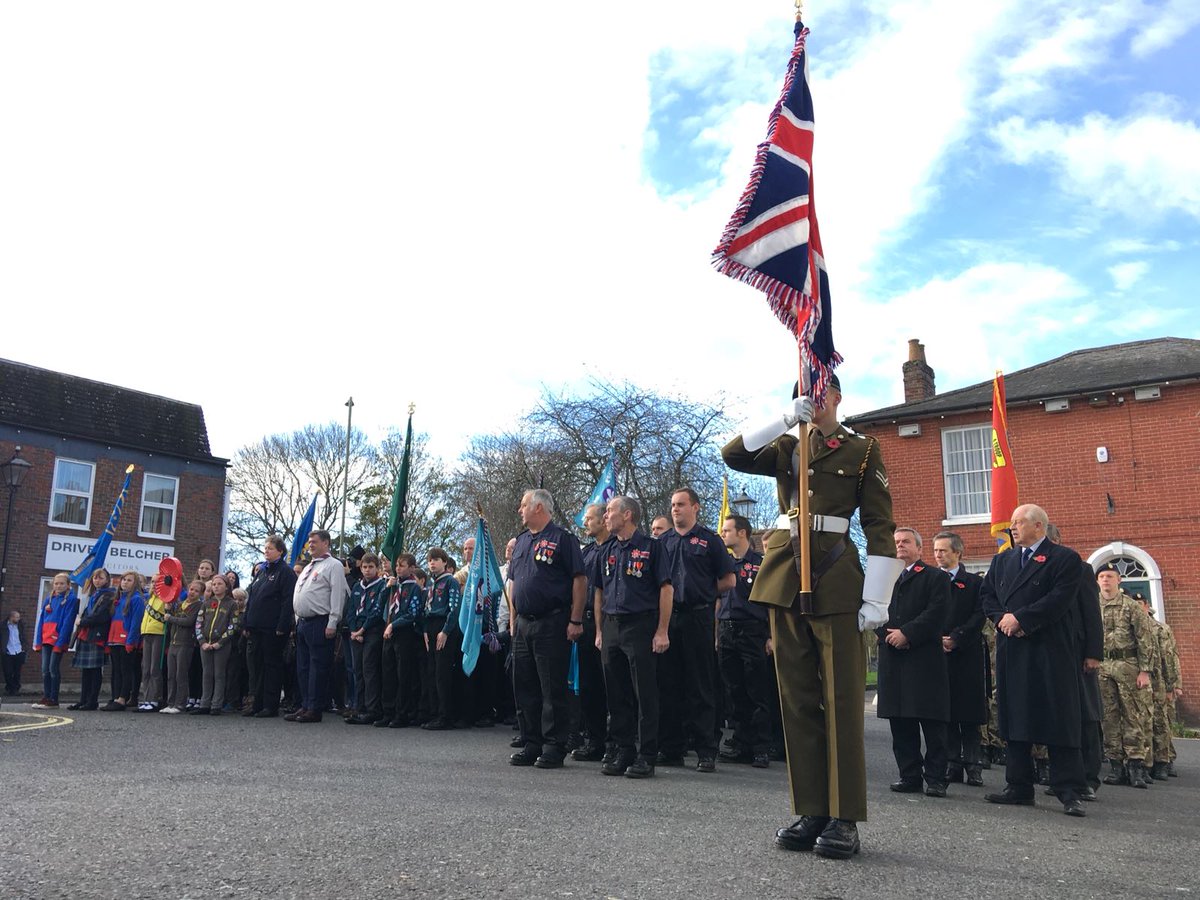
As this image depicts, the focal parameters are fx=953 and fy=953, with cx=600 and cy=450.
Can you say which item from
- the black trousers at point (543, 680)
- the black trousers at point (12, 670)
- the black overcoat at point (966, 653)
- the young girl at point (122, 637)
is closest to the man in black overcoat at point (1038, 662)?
the black overcoat at point (966, 653)

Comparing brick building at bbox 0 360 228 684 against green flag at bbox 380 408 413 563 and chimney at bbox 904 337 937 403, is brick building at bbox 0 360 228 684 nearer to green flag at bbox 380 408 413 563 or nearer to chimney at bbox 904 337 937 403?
green flag at bbox 380 408 413 563

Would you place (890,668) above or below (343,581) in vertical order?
below

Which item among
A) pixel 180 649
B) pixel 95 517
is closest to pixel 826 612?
pixel 180 649

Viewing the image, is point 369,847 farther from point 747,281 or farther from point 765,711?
point 765,711

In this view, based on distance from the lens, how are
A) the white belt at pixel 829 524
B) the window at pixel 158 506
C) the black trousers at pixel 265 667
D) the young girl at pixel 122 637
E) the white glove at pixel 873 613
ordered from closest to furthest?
the white glove at pixel 873 613 < the white belt at pixel 829 524 < the black trousers at pixel 265 667 < the young girl at pixel 122 637 < the window at pixel 158 506

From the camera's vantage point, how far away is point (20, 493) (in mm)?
24281

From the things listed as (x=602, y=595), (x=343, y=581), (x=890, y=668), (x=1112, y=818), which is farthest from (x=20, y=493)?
(x=1112, y=818)

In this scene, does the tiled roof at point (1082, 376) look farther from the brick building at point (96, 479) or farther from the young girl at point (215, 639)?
the brick building at point (96, 479)

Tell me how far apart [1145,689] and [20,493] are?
25.1m

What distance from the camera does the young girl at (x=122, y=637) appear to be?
1260 centimetres

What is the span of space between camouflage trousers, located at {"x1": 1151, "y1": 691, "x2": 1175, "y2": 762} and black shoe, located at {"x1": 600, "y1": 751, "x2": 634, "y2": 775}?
5384mm

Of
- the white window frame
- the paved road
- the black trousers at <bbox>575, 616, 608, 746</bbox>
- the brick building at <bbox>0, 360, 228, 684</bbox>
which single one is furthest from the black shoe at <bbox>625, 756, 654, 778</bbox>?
the white window frame

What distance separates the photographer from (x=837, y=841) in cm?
399

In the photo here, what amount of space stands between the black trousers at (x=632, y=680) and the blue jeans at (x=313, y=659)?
482 centimetres
